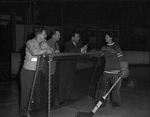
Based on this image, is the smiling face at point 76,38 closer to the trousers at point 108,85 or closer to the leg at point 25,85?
the trousers at point 108,85

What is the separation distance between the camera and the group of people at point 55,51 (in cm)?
532

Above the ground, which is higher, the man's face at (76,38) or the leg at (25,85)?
the man's face at (76,38)

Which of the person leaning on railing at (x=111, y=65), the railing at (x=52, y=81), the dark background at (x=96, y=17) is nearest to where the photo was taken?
the railing at (x=52, y=81)

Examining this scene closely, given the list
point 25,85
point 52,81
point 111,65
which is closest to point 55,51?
point 52,81

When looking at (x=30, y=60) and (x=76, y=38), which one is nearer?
(x=30, y=60)

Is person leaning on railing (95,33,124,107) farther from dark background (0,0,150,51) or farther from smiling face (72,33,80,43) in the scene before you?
dark background (0,0,150,51)

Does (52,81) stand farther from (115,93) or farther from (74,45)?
(115,93)

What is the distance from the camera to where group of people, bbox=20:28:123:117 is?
5325 mm

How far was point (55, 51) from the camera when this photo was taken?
5.94 m

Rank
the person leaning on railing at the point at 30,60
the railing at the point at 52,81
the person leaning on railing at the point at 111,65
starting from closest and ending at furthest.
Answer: the railing at the point at 52,81 → the person leaning on railing at the point at 30,60 → the person leaning on railing at the point at 111,65

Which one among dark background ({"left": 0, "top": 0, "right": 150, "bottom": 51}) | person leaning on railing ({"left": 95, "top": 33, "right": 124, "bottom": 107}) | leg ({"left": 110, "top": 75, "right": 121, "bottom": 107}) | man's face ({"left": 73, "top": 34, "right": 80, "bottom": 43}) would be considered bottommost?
leg ({"left": 110, "top": 75, "right": 121, "bottom": 107})

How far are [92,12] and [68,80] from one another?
1078 centimetres

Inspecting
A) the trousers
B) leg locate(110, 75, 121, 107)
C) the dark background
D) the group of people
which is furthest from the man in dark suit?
the dark background

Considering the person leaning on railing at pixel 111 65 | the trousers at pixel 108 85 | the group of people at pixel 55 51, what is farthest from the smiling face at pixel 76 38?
the trousers at pixel 108 85
